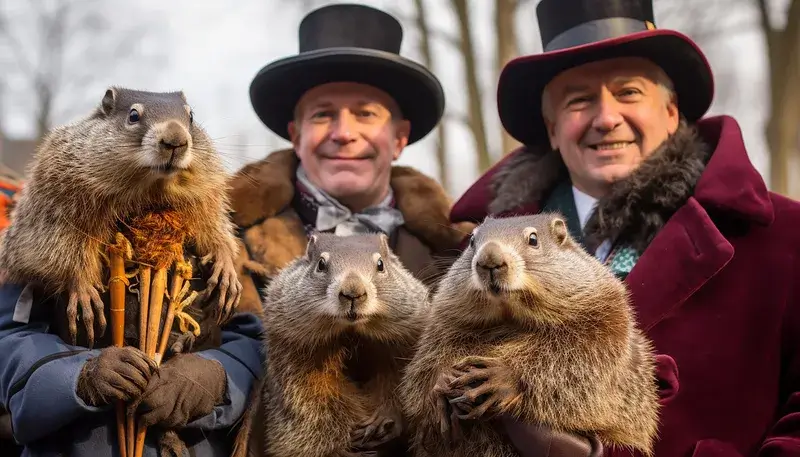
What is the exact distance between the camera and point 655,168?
147 inches

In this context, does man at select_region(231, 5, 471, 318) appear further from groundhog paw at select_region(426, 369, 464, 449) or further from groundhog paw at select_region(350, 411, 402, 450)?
groundhog paw at select_region(426, 369, 464, 449)

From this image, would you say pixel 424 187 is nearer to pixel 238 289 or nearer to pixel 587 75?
pixel 587 75

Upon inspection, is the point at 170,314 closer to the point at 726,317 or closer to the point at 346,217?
the point at 346,217

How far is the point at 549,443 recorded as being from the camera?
8.66 ft

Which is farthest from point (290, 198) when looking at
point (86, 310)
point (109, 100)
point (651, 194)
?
point (651, 194)

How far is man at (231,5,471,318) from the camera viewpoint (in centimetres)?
452

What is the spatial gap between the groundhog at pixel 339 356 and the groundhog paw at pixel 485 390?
564 mm

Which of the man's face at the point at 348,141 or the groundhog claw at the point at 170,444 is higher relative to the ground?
the man's face at the point at 348,141

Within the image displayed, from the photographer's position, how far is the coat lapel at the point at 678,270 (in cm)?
334

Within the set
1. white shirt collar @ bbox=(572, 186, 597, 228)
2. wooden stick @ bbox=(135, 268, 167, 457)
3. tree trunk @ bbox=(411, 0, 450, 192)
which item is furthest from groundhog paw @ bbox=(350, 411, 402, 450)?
tree trunk @ bbox=(411, 0, 450, 192)

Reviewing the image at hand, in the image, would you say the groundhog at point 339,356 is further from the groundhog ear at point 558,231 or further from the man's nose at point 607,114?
the man's nose at point 607,114

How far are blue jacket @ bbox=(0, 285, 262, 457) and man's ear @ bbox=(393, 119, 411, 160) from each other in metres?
2.34

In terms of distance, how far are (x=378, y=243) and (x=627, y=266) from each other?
134cm

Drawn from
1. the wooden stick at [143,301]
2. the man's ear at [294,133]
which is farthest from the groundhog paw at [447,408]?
the man's ear at [294,133]
